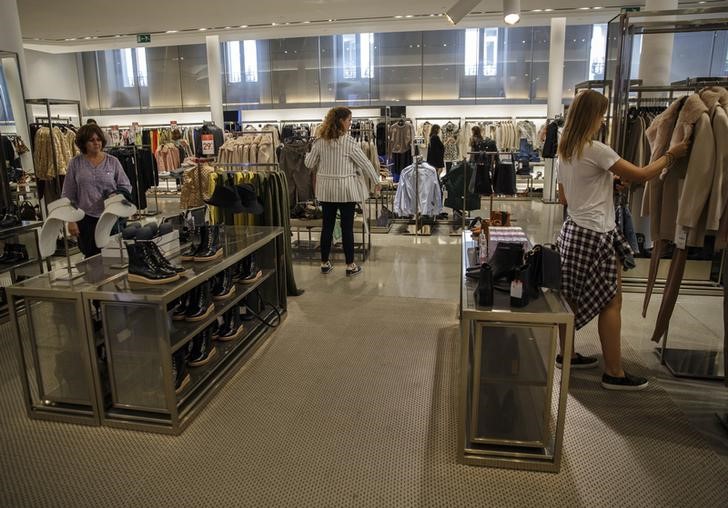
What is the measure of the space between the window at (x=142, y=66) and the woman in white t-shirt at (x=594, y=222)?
13314mm

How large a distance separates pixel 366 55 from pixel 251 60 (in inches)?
114

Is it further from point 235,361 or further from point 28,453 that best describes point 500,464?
point 28,453

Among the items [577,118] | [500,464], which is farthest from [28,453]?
[577,118]

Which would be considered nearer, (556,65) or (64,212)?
(64,212)

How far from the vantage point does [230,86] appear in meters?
13.3

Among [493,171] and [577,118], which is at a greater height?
[577,118]

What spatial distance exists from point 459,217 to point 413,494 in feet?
21.0

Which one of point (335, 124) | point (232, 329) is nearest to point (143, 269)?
point (232, 329)

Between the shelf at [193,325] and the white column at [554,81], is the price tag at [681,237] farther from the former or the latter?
the white column at [554,81]

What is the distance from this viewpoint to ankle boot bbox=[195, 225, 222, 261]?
2.90m

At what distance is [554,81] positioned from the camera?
1012 centimetres

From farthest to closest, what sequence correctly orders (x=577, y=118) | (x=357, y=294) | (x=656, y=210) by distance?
(x=357, y=294) < (x=656, y=210) < (x=577, y=118)

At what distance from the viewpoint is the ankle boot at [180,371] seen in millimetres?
2672

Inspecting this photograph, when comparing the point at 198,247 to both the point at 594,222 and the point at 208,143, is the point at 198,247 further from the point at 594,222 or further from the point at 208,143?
the point at 594,222
